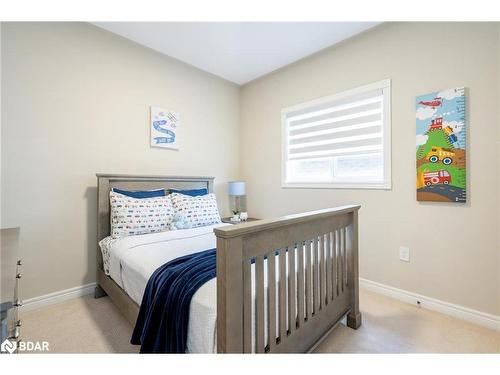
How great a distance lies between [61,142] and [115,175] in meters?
0.51

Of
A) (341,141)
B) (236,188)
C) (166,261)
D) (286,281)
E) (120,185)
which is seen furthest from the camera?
(236,188)

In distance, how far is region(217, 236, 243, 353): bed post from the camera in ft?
3.06

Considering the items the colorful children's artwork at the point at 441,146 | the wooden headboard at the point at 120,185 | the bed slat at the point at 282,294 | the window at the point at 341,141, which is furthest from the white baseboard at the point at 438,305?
the wooden headboard at the point at 120,185

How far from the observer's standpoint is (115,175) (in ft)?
7.63

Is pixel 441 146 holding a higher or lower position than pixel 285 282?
higher

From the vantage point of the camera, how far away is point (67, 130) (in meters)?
2.19

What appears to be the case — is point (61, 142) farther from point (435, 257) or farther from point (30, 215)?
point (435, 257)

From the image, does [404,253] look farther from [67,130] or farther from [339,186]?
[67,130]

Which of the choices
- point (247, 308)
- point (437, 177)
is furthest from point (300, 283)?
point (437, 177)

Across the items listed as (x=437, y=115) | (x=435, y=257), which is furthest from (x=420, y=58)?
(x=435, y=257)

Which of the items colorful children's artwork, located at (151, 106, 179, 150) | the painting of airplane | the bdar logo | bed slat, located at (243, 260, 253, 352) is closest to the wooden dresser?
the bdar logo

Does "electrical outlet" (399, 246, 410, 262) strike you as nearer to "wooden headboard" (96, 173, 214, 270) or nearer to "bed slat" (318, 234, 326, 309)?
"bed slat" (318, 234, 326, 309)

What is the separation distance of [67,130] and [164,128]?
36.4 inches

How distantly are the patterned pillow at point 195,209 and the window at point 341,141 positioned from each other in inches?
40.3
